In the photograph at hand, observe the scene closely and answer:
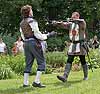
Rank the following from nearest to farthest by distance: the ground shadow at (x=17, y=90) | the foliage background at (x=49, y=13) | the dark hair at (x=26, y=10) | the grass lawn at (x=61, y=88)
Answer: the grass lawn at (x=61, y=88) < the ground shadow at (x=17, y=90) < the dark hair at (x=26, y=10) < the foliage background at (x=49, y=13)

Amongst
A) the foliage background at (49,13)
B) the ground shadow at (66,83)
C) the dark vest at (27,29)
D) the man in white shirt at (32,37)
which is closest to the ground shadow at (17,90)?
the man in white shirt at (32,37)

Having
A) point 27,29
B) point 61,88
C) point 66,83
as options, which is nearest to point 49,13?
point 66,83

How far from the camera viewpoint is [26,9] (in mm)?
10602

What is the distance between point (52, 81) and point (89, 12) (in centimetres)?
2488

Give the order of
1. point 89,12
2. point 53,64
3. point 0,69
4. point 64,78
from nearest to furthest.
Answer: point 64,78
point 0,69
point 53,64
point 89,12

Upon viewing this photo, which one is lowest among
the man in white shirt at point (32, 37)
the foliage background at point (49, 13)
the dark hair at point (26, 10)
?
the foliage background at point (49, 13)

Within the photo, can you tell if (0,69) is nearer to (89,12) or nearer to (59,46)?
(59,46)

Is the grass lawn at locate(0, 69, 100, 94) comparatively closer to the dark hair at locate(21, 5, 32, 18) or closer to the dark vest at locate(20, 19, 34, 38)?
the dark vest at locate(20, 19, 34, 38)

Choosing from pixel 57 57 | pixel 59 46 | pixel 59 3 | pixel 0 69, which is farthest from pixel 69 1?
pixel 0 69

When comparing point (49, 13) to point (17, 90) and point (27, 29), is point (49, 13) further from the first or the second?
point (17, 90)

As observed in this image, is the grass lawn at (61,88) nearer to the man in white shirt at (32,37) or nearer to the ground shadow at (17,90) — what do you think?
the ground shadow at (17,90)

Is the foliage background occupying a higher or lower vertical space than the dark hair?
lower

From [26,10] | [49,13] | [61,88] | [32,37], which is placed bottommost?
[49,13]

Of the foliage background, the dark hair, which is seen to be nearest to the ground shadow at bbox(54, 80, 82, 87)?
the dark hair
